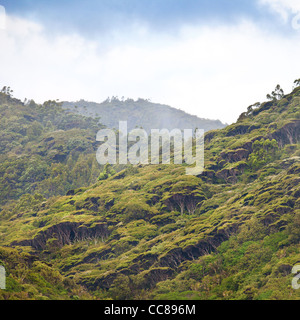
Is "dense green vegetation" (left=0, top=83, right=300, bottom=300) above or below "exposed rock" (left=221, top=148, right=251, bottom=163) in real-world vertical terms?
below

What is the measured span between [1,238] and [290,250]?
46124 millimetres

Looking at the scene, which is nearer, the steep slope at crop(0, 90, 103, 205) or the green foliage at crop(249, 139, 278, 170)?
the green foliage at crop(249, 139, 278, 170)

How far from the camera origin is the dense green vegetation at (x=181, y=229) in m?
38.7

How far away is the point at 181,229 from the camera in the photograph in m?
52.0

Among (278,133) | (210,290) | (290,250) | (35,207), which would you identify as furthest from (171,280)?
(35,207)

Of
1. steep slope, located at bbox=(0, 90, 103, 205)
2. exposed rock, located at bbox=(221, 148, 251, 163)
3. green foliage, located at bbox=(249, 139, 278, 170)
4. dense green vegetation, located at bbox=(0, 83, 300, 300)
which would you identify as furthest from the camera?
steep slope, located at bbox=(0, 90, 103, 205)

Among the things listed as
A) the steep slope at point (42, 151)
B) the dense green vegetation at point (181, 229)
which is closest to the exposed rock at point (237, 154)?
the dense green vegetation at point (181, 229)

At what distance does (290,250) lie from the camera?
38.8 metres

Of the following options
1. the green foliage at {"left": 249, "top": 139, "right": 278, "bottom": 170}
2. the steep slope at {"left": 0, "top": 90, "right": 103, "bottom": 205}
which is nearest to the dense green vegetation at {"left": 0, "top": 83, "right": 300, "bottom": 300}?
the green foliage at {"left": 249, "top": 139, "right": 278, "bottom": 170}

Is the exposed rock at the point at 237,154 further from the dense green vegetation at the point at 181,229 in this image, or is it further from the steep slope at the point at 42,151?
the steep slope at the point at 42,151

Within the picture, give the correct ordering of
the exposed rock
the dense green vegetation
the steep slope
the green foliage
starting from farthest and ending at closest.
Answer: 1. the steep slope
2. the exposed rock
3. the green foliage
4. the dense green vegetation

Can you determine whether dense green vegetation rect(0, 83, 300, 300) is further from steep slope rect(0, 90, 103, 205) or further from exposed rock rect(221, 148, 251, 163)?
steep slope rect(0, 90, 103, 205)

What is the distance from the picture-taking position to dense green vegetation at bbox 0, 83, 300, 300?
38719 millimetres
